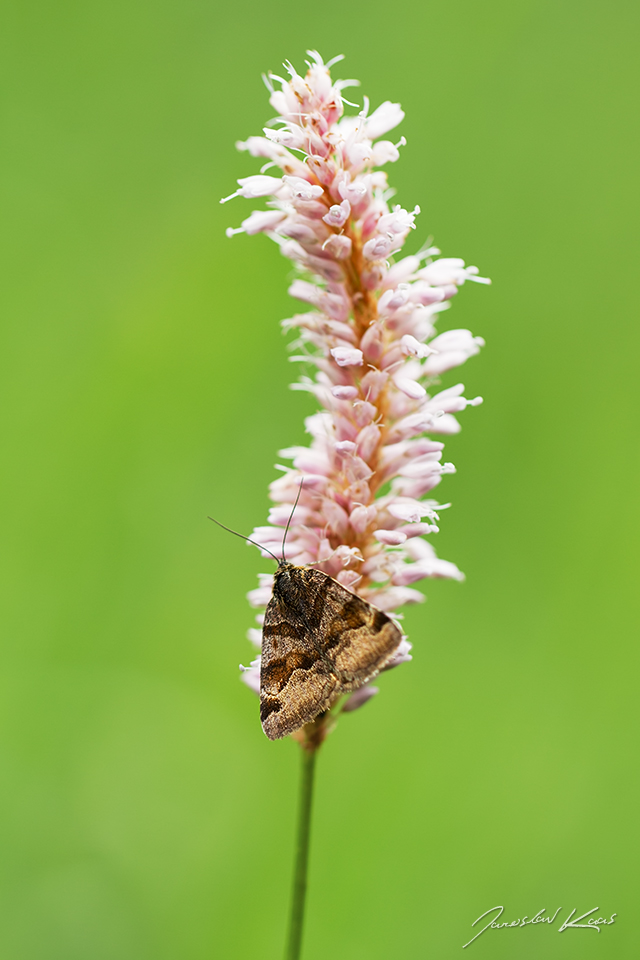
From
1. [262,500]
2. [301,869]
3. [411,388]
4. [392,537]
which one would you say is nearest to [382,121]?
[411,388]

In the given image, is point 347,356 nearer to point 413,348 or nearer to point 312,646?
point 413,348

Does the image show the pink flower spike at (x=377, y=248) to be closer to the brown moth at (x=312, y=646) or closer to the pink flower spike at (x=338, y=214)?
the pink flower spike at (x=338, y=214)

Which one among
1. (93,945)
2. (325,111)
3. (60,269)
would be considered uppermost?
(60,269)

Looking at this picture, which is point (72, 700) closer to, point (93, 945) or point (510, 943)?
point (93, 945)

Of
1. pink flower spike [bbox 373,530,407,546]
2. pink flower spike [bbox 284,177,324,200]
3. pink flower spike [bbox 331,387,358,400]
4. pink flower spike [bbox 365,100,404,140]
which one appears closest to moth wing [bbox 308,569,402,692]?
pink flower spike [bbox 373,530,407,546]

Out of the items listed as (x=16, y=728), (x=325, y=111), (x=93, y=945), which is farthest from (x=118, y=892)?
(x=325, y=111)

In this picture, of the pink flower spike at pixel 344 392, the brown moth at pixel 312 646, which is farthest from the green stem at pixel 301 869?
the pink flower spike at pixel 344 392

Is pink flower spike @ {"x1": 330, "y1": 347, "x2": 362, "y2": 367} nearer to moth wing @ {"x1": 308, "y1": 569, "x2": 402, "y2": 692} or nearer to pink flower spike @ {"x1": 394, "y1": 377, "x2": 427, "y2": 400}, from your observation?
pink flower spike @ {"x1": 394, "y1": 377, "x2": 427, "y2": 400}
